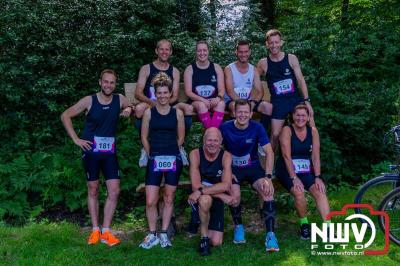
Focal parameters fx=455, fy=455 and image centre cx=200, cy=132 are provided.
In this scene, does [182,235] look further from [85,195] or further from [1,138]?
[1,138]

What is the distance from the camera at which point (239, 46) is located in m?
5.88

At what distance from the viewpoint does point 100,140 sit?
17.1ft

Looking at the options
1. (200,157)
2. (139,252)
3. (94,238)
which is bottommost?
(139,252)

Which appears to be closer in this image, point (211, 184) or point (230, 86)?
point (211, 184)

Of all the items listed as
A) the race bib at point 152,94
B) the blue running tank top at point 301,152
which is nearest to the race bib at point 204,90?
the race bib at point 152,94

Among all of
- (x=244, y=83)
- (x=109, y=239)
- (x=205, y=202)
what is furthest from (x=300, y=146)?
(x=109, y=239)

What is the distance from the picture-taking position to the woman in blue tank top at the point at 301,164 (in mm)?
5328

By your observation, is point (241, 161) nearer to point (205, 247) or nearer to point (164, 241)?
point (205, 247)

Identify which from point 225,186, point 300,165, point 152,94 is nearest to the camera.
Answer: point 225,186

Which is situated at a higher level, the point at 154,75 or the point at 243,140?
the point at 154,75

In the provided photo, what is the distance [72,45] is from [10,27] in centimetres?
106

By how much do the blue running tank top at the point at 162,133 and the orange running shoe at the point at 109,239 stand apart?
3.51 ft

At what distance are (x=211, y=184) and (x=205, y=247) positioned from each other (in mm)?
705

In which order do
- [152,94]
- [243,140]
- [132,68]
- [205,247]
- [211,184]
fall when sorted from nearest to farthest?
[205,247] < [211,184] < [243,140] < [152,94] < [132,68]
